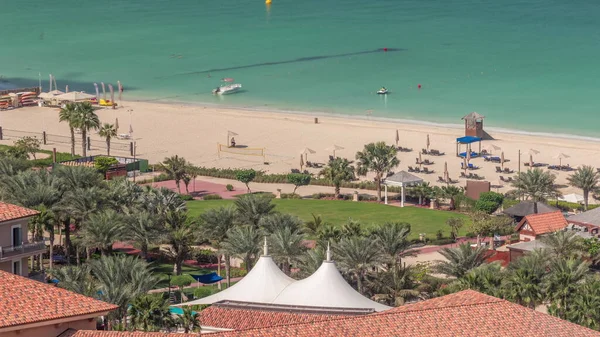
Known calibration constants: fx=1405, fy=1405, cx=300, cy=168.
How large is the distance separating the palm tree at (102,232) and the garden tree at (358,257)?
969cm

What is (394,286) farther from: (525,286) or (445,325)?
(445,325)

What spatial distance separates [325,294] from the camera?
148 feet

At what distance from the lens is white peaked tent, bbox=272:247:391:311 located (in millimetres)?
44906

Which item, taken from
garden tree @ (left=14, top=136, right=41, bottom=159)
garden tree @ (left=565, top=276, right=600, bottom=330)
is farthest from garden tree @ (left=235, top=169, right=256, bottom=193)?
garden tree @ (left=565, top=276, right=600, bottom=330)

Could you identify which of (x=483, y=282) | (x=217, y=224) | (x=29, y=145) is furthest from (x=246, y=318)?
(x=29, y=145)

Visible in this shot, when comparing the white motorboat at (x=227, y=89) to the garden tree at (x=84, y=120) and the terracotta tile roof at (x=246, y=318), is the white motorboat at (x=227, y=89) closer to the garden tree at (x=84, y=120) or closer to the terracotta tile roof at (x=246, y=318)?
the garden tree at (x=84, y=120)

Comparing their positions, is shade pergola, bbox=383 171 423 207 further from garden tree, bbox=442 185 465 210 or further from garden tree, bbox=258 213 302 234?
garden tree, bbox=258 213 302 234

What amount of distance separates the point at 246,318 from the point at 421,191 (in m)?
A: 35.9

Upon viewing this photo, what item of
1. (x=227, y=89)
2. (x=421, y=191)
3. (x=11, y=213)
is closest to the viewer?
(x=11, y=213)

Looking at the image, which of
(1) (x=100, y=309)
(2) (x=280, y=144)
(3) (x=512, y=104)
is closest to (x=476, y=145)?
(2) (x=280, y=144)

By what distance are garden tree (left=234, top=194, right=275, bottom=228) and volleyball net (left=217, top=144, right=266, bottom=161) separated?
31.4 metres

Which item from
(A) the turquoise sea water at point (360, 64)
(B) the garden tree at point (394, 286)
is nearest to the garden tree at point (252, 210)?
(B) the garden tree at point (394, 286)

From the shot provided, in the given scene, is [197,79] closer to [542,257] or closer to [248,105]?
[248,105]

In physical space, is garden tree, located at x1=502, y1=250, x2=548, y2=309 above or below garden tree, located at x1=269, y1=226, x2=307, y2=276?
below
